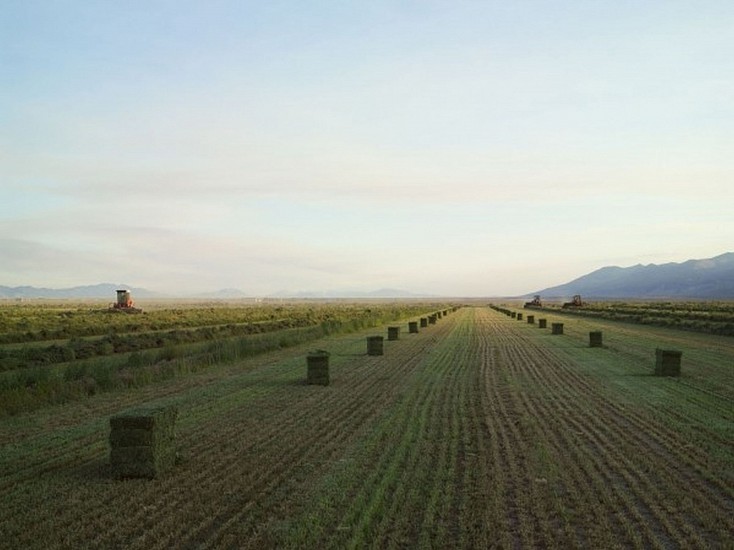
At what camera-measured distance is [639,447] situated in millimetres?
12383

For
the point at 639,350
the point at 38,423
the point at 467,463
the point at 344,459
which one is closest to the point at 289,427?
the point at 344,459

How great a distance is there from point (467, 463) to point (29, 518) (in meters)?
6.06

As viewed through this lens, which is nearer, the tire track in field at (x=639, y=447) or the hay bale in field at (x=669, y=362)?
A: the tire track in field at (x=639, y=447)

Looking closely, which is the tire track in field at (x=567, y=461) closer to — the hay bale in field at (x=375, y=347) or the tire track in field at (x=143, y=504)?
the tire track in field at (x=143, y=504)

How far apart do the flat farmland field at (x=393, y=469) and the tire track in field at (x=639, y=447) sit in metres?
0.04

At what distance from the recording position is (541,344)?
36281 millimetres

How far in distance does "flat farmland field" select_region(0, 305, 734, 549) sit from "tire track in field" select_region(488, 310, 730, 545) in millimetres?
39

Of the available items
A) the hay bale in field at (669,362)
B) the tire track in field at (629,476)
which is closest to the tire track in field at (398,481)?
the tire track in field at (629,476)

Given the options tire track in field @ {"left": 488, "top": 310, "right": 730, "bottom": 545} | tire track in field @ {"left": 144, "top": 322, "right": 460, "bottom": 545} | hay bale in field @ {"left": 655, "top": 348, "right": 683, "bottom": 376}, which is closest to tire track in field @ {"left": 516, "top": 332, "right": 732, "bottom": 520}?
tire track in field @ {"left": 488, "top": 310, "right": 730, "bottom": 545}

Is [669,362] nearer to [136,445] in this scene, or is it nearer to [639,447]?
[639,447]

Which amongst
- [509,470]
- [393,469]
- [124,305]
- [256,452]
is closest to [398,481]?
[393,469]

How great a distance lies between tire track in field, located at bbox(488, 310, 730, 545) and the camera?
873cm

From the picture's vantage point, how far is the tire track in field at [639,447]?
8729mm

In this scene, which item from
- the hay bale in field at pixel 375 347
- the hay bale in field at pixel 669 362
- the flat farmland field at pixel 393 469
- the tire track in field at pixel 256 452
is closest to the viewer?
the flat farmland field at pixel 393 469
